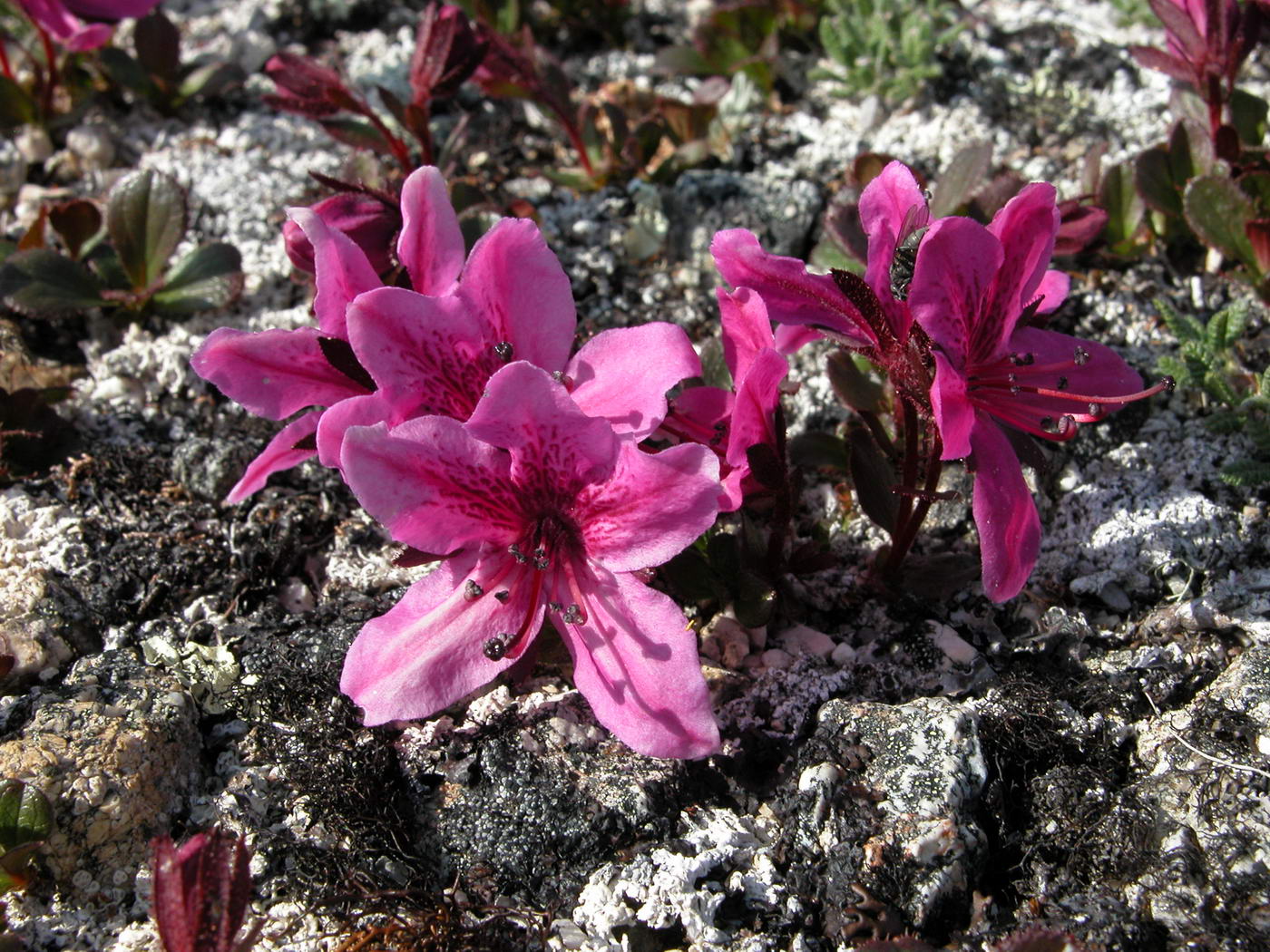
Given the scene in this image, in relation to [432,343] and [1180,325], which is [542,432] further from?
[1180,325]

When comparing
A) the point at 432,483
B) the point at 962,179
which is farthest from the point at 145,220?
the point at 962,179

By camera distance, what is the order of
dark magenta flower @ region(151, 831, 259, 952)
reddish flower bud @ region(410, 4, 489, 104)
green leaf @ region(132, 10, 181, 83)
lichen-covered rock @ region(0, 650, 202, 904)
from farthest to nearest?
green leaf @ region(132, 10, 181, 83), reddish flower bud @ region(410, 4, 489, 104), lichen-covered rock @ region(0, 650, 202, 904), dark magenta flower @ region(151, 831, 259, 952)

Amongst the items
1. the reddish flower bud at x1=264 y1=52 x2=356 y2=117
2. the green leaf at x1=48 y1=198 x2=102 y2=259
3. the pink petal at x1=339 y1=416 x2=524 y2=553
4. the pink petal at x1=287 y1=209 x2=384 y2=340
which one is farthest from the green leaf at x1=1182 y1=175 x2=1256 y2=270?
the green leaf at x1=48 y1=198 x2=102 y2=259

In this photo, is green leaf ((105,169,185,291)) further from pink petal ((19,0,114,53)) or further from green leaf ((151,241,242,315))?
pink petal ((19,0,114,53))

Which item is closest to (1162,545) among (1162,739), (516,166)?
(1162,739)

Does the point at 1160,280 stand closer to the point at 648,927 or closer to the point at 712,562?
the point at 712,562

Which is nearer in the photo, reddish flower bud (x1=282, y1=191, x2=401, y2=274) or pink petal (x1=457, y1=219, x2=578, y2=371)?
pink petal (x1=457, y1=219, x2=578, y2=371)

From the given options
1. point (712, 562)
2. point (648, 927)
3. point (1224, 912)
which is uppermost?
point (712, 562)

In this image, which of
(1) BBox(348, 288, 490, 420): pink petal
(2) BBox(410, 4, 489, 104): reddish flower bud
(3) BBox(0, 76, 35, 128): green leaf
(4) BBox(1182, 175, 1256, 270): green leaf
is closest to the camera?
(1) BBox(348, 288, 490, 420): pink petal
